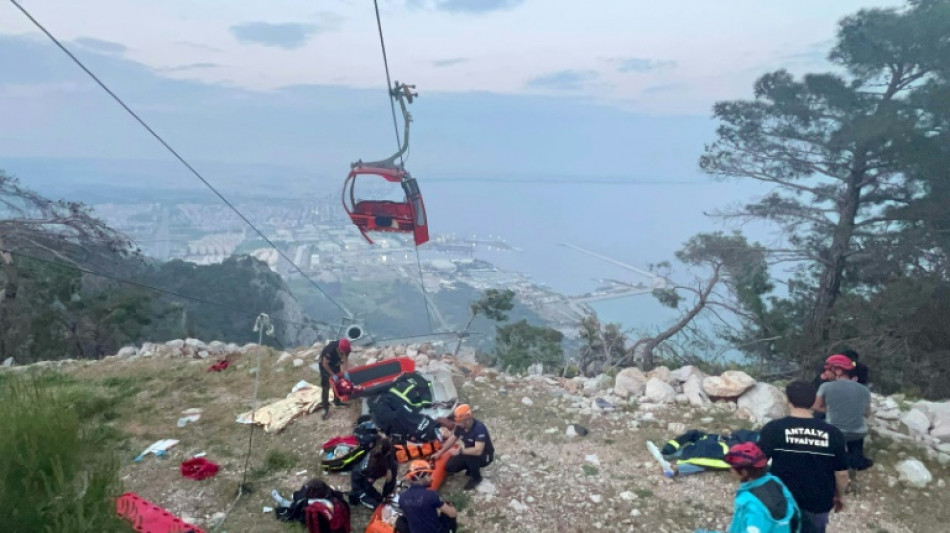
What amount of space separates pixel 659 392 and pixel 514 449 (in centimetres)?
277

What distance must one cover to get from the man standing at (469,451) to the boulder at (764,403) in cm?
421

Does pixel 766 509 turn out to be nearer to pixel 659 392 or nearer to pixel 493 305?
pixel 659 392

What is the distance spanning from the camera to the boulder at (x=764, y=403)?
816 cm

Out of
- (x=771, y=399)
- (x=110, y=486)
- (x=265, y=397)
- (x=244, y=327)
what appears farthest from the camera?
(x=244, y=327)

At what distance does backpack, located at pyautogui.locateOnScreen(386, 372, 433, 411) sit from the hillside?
0.84m

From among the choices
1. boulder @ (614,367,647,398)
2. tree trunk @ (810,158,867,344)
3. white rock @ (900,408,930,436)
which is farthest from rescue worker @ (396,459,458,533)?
tree trunk @ (810,158,867,344)

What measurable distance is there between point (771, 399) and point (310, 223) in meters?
30.7

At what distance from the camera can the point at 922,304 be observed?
39.4ft

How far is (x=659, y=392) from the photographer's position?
Answer: 8.93m

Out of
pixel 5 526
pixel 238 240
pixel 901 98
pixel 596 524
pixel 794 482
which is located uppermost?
pixel 901 98

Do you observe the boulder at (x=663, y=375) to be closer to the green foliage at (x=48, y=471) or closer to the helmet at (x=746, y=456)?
the helmet at (x=746, y=456)

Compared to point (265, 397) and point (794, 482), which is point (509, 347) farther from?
point (794, 482)

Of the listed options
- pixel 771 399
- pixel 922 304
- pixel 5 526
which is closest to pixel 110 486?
pixel 5 526

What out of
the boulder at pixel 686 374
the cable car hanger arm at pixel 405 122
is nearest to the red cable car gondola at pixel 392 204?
the cable car hanger arm at pixel 405 122
